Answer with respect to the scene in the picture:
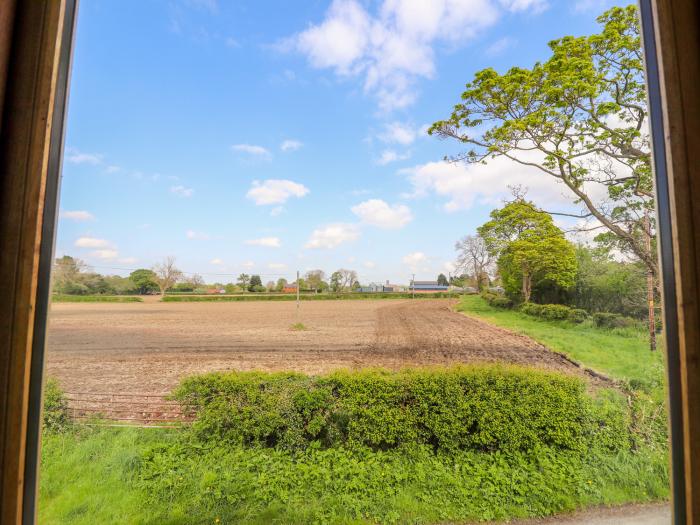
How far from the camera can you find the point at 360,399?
2051 millimetres

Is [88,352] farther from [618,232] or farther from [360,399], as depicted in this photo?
[618,232]

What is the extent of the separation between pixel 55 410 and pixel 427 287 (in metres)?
3.27

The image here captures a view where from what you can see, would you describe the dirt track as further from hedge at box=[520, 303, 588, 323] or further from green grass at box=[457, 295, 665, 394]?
hedge at box=[520, 303, 588, 323]

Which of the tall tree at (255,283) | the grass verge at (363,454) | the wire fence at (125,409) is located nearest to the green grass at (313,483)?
the grass verge at (363,454)

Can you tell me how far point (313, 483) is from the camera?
1839 mm

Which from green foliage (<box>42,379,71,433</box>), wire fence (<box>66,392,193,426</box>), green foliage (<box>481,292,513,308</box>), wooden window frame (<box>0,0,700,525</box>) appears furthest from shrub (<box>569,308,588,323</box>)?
green foliage (<box>42,379,71,433</box>)

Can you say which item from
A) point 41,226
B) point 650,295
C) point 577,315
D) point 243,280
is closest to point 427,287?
point 577,315

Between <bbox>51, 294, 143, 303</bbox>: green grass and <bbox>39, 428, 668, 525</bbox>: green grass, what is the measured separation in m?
1.00

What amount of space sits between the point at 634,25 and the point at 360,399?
3.59 metres

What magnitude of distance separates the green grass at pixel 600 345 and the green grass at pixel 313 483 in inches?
21.4

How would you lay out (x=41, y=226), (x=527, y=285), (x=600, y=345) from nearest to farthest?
(x=41, y=226), (x=600, y=345), (x=527, y=285)

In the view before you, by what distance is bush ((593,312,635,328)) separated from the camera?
2311 mm

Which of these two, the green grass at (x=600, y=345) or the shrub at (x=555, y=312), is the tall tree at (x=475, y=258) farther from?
the shrub at (x=555, y=312)

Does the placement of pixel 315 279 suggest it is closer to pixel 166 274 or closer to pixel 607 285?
pixel 166 274
